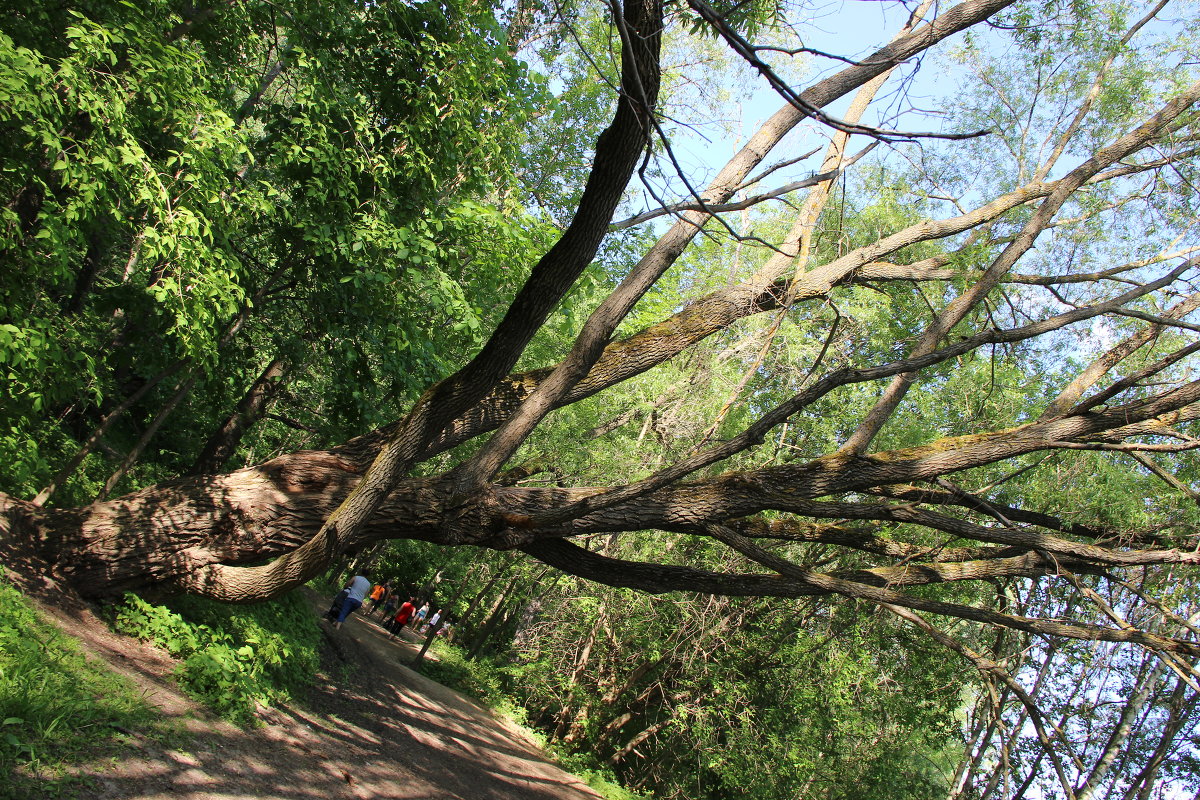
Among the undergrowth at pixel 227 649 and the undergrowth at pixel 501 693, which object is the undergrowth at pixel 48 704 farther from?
the undergrowth at pixel 501 693

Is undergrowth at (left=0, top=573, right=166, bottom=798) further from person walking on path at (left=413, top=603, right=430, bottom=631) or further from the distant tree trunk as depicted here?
person walking on path at (left=413, top=603, right=430, bottom=631)

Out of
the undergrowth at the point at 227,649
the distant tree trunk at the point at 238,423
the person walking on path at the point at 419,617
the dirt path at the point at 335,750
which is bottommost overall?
the dirt path at the point at 335,750

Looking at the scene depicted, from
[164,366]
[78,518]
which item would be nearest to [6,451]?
[78,518]

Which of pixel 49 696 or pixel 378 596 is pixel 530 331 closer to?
pixel 49 696

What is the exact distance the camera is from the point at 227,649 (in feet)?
21.4

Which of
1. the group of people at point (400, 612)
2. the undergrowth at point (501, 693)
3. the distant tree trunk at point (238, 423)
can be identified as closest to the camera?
the distant tree trunk at point (238, 423)

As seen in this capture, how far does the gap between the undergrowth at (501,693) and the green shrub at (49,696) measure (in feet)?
28.9

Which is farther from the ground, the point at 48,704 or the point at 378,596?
the point at 378,596

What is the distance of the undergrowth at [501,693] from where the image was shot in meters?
12.5

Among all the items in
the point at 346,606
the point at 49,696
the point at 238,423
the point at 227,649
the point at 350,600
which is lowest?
the point at 49,696

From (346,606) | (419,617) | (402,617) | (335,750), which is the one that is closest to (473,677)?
(402,617)

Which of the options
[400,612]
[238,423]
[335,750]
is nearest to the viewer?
[335,750]

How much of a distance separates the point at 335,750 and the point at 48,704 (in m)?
3.15

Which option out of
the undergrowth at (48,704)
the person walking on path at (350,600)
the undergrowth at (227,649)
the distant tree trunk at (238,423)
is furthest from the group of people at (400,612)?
the undergrowth at (48,704)
